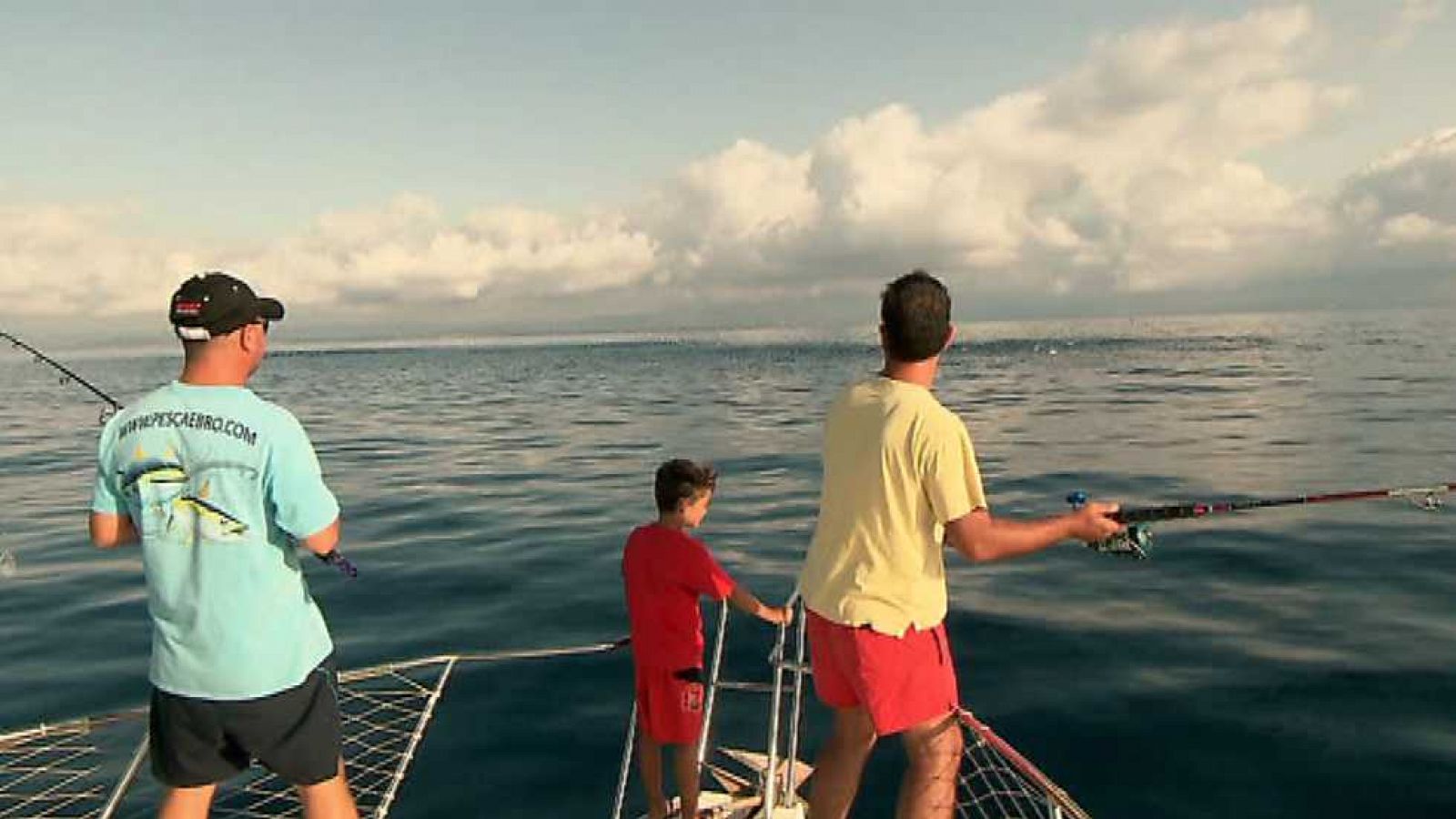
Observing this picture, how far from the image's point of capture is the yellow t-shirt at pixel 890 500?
3199mm

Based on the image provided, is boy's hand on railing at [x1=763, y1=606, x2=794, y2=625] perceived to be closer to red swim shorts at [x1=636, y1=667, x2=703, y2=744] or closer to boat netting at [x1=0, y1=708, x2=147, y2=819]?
red swim shorts at [x1=636, y1=667, x2=703, y2=744]

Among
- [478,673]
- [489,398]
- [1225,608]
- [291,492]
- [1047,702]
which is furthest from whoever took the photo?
[489,398]

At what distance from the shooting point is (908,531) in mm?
3326

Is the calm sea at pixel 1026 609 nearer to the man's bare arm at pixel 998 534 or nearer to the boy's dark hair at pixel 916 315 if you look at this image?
the man's bare arm at pixel 998 534

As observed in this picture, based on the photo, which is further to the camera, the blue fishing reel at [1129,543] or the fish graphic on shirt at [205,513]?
the blue fishing reel at [1129,543]

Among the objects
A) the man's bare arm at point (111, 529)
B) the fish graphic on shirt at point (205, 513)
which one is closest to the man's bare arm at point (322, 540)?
the fish graphic on shirt at point (205, 513)

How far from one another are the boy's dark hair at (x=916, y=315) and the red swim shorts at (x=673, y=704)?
89.8 inches

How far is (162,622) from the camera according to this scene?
10.1ft

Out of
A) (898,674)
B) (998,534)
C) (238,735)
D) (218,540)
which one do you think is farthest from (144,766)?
(998,534)

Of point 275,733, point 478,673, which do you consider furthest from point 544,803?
point 275,733

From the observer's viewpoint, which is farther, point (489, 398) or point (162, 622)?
point (489, 398)

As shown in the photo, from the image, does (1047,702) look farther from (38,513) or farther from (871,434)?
(38,513)

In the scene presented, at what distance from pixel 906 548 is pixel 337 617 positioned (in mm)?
9455

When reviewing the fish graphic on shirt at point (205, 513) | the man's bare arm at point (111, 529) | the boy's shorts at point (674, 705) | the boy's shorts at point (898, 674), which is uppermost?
the fish graphic on shirt at point (205, 513)
